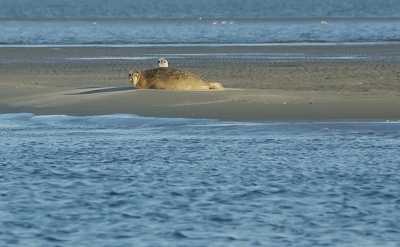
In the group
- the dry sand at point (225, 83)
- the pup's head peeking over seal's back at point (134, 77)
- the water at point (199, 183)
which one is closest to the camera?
the water at point (199, 183)

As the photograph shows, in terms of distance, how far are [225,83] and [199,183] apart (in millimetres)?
8128

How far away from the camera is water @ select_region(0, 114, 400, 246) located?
19.5 feet

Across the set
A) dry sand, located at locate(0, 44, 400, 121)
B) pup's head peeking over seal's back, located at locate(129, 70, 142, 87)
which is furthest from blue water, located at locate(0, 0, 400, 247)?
pup's head peeking over seal's back, located at locate(129, 70, 142, 87)

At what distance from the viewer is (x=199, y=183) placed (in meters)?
7.39

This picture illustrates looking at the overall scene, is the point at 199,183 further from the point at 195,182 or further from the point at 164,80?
the point at 164,80

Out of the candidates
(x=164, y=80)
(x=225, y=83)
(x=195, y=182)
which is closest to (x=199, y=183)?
(x=195, y=182)

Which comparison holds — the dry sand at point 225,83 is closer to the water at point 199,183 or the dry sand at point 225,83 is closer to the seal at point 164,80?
the seal at point 164,80

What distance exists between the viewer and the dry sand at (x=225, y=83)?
11594 millimetres

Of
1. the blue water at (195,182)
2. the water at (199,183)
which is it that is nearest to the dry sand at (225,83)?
the blue water at (195,182)

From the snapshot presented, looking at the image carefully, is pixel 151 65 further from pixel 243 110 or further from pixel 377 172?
pixel 377 172

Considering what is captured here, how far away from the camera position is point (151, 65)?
2050 centimetres

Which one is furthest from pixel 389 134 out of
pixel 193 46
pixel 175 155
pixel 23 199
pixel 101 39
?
pixel 101 39

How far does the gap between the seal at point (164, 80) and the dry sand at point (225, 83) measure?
0.67ft

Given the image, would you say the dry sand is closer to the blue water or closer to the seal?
the seal
